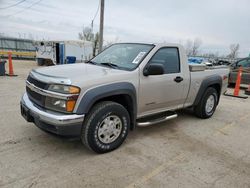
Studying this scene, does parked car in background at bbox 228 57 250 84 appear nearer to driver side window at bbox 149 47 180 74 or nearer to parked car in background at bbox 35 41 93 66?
driver side window at bbox 149 47 180 74

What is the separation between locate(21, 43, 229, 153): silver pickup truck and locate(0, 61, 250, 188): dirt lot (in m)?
0.37

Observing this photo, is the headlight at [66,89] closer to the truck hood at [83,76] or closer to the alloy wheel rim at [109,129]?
the truck hood at [83,76]

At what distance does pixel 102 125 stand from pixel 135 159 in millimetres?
718

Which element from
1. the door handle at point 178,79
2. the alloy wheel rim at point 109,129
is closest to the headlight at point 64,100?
the alloy wheel rim at point 109,129

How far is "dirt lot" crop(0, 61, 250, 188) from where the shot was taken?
2.65 metres

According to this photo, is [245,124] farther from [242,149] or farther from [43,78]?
[43,78]

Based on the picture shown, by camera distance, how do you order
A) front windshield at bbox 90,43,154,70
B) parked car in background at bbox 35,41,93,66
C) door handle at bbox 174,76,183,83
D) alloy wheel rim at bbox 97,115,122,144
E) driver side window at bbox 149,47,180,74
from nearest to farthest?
alloy wheel rim at bbox 97,115,122,144 < front windshield at bbox 90,43,154,70 < driver side window at bbox 149,47,180,74 < door handle at bbox 174,76,183,83 < parked car in background at bbox 35,41,93,66

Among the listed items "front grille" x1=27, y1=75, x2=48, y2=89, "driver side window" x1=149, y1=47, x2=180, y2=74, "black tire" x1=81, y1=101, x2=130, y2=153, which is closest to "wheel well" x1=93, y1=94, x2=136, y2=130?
"black tire" x1=81, y1=101, x2=130, y2=153

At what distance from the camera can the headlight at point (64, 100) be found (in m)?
2.77

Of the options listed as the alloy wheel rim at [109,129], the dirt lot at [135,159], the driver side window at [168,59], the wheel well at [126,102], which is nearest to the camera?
the dirt lot at [135,159]

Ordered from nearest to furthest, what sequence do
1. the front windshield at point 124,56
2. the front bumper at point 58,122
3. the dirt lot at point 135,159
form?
the dirt lot at point 135,159
the front bumper at point 58,122
the front windshield at point 124,56

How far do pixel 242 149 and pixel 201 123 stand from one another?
1.32 m

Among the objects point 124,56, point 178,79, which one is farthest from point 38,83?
point 178,79

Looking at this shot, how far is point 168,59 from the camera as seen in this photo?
4105 mm
